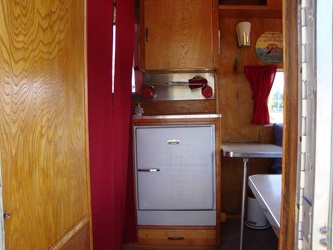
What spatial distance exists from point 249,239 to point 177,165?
2.98 feet

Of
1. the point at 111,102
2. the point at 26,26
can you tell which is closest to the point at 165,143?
the point at 111,102

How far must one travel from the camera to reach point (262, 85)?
2.60 metres

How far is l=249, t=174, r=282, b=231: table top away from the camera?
77cm

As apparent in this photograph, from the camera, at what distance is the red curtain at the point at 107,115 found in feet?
4.32

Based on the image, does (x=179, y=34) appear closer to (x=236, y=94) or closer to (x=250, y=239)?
(x=236, y=94)

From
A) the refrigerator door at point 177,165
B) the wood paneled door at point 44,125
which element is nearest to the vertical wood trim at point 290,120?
the wood paneled door at point 44,125

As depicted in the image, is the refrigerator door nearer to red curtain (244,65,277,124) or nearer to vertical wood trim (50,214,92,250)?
red curtain (244,65,277,124)

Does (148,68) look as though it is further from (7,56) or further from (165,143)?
(7,56)

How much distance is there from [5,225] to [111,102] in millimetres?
1012

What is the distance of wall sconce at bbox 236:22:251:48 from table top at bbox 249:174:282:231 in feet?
5.54

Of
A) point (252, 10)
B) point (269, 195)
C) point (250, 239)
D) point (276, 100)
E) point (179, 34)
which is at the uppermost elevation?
point (252, 10)

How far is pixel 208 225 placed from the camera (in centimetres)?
211

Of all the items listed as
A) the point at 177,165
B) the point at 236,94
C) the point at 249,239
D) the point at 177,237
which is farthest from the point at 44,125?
the point at 236,94

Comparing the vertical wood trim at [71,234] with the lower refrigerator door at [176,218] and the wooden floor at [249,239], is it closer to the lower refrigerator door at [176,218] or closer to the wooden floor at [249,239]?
the lower refrigerator door at [176,218]
